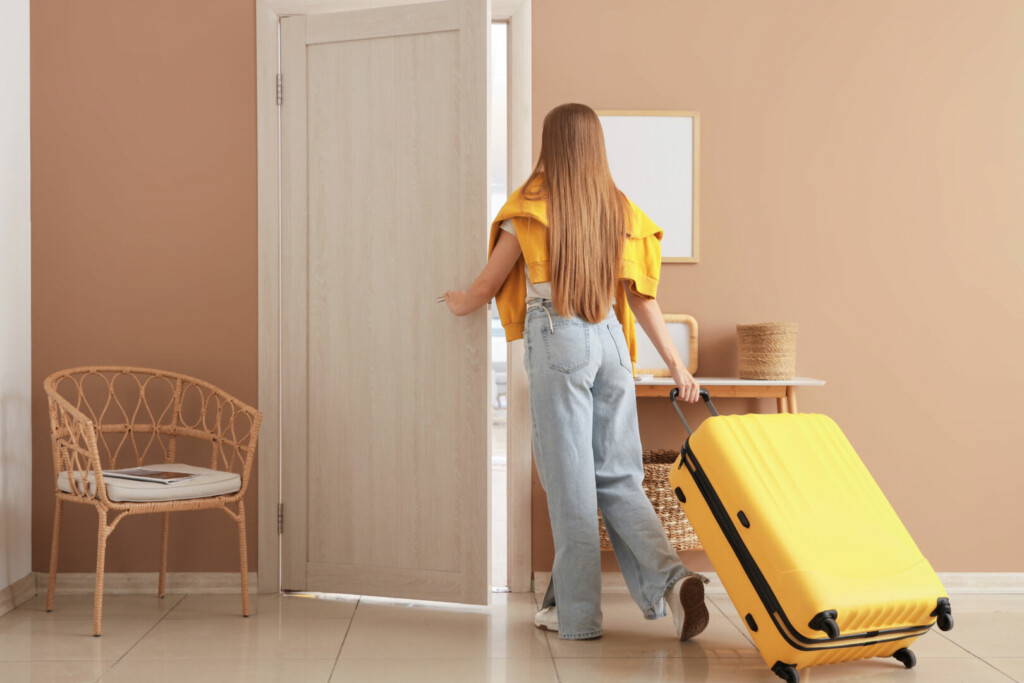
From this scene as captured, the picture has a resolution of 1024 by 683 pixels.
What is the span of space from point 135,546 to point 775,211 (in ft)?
8.25

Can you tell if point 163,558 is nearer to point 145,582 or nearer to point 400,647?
point 145,582

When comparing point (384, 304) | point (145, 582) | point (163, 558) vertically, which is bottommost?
point (145, 582)

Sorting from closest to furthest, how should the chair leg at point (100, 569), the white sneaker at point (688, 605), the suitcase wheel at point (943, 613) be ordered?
the suitcase wheel at point (943, 613) < the white sneaker at point (688, 605) < the chair leg at point (100, 569)

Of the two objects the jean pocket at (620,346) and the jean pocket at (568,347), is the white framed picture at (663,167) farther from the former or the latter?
the jean pocket at (568,347)

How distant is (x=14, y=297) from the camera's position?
3.25m

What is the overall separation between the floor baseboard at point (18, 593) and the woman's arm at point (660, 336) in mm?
2164

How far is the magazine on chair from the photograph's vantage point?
286 centimetres

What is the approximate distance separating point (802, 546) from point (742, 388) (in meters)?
1.01

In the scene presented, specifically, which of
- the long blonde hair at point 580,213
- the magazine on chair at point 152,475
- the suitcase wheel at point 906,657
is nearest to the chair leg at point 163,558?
the magazine on chair at point 152,475

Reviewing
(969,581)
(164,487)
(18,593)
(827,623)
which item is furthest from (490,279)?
(969,581)

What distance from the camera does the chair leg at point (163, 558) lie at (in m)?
3.26

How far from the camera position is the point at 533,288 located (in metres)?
2.75

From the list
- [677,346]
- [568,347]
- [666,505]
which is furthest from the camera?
[677,346]

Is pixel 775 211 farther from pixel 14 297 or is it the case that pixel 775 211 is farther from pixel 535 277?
pixel 14 297
